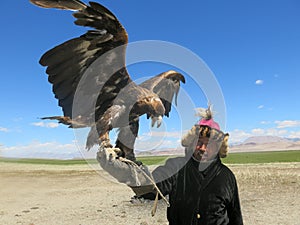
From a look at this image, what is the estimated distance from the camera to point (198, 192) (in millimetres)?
3615

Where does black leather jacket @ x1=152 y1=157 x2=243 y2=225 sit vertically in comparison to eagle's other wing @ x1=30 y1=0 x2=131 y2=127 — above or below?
below

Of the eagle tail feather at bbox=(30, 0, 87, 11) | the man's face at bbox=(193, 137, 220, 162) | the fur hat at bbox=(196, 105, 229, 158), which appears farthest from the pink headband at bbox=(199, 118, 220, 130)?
the eagle tail feather at bbox=(30, 0, 87, 11)

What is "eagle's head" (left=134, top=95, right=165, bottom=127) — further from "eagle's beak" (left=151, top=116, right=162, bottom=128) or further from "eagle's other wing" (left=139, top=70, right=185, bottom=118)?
"eagle's other wing" (left=139, top=70, right=185, bottom=118)

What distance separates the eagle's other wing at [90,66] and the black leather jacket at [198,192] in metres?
2.52

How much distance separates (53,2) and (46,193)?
19392mm

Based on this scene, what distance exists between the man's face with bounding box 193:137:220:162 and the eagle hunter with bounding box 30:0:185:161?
5.59ft

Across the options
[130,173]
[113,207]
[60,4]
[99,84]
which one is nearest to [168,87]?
[99,84]

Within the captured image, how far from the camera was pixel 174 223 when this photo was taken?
3.69 meters

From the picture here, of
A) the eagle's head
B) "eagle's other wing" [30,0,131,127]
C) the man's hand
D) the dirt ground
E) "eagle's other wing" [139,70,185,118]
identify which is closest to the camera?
the man's hand

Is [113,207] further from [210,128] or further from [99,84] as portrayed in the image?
[210,128]

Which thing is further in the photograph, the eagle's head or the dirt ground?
the dirt ground

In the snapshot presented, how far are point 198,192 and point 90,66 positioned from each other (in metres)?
3.33

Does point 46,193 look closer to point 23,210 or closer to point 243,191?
point 23,210

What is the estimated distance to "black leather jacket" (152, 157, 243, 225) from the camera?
360cm
